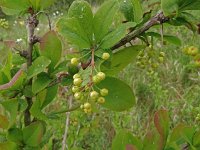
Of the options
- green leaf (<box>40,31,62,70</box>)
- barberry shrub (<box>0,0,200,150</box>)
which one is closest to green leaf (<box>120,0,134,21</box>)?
barberry shrub (<box>0,0,200,150</box>)

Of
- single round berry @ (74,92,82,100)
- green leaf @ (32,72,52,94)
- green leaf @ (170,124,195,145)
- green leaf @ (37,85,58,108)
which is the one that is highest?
green leaf @ (32,72,52,94)

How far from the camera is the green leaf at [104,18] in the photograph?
521mm

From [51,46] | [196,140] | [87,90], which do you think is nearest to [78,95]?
[87,90]

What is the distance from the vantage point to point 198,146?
2.01 feet

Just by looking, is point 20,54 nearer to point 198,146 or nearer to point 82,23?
point 82,23

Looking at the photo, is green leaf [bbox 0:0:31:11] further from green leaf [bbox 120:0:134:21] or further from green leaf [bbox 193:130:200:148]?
green leaf [bbox 193:130:200:148]

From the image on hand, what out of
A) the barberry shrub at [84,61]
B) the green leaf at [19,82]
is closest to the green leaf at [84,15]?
the barberry shrub at [84,61]

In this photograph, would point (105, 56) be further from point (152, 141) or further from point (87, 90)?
point (152, 141)

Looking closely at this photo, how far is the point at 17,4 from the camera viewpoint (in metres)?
0.57

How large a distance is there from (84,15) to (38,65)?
0.33 feet

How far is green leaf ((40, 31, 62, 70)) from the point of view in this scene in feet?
1.87

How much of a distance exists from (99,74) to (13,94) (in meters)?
0.18

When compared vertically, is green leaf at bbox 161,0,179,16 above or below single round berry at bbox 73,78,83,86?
above

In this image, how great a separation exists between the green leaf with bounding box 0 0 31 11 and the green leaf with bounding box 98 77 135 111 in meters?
0.16
